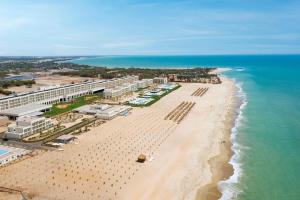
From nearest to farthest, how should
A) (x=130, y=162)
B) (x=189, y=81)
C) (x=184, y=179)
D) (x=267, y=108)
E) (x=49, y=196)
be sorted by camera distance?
(x=49, y=196), (x=184, y=179), (x=130, y=162), (x=267, y=108), (x=189, y=81)

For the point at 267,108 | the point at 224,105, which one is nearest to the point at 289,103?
the point at 267,108

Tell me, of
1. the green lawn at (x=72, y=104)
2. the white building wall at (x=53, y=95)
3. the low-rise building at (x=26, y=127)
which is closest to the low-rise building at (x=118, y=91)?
the green lawn at (x=72, y=104)

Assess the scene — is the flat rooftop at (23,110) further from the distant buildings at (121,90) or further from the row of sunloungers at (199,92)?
the row of sunloungers at (199,92)

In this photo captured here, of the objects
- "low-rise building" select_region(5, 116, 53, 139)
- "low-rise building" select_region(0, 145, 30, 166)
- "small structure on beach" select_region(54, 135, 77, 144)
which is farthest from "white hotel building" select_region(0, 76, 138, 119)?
"low-rise building" select_region(0, 145, 30, 166)

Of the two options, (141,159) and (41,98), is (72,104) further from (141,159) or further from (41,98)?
(141,159)

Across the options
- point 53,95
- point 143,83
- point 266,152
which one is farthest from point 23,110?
point 143,83

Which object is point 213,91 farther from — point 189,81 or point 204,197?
point 204,197
